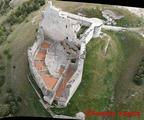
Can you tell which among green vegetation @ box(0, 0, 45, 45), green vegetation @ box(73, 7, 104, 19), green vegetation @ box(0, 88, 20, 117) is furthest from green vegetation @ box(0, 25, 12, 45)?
green vegetation @ box(73, 7, 104, 19)

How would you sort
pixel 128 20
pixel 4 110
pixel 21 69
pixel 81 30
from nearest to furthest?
pixel 4 110, pixel 21 69, pixel 81 30, pixel 128 20

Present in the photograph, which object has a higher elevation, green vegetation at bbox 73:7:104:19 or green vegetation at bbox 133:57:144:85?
green vegetation at bbox 73:7:104:19

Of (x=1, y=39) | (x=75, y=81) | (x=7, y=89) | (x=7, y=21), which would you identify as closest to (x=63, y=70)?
(x=75, y=81)

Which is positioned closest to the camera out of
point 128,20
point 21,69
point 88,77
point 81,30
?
point 88,77

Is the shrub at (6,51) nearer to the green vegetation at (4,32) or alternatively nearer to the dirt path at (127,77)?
the green vegetation at (4,32)

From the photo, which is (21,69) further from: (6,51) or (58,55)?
(58,55)

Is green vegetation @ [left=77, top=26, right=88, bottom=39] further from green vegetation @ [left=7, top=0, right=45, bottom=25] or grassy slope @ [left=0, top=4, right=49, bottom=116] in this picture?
green vegetation @ [left=7, top=0, right=45, bottom=25]

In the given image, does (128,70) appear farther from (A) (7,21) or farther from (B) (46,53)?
(A) (7,21)

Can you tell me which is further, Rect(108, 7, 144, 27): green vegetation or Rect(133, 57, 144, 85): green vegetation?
Rect(108, 7, 144, 27): green vegetation

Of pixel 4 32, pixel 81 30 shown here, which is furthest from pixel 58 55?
pixel 4 32

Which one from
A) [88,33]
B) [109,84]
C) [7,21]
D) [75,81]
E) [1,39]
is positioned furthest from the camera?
[7,21]

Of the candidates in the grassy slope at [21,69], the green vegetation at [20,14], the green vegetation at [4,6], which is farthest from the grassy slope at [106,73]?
the green vegetation at [4,6]
